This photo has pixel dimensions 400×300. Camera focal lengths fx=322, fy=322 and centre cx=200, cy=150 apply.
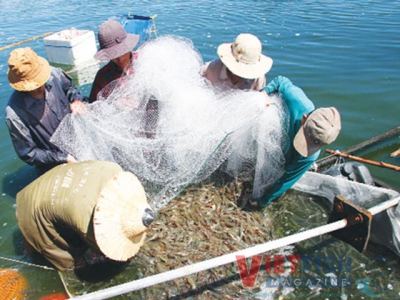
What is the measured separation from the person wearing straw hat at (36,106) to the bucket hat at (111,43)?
2.08 feet

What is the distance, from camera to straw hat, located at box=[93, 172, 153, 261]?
9.58 feet

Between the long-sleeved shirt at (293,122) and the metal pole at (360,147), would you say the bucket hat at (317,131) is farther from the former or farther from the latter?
the metal pole at (360,147)

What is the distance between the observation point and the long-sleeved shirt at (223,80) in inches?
151

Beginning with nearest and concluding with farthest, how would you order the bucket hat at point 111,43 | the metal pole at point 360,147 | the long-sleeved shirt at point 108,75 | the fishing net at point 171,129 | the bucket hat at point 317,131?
1. the bucket hat at point 317,131
2. the fishing net at point 171,129
3. the bucket hat at point 111,43
4. the long-sleeved shirt at point 108,75
5. the metal pole at point 360,147

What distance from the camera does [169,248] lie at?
151 inches

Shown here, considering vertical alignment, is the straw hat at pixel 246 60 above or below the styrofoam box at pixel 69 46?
above

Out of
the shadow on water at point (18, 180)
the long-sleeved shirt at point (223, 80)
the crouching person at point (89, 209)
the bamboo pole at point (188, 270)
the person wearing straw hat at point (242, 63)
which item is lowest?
the shadow on water at point (18, 180)

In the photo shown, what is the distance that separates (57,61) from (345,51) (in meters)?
8.60

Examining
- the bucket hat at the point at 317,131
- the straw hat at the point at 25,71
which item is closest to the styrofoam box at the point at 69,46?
the straw hat at the point at 25,71


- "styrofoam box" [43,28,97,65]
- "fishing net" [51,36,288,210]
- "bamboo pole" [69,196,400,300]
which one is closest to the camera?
"bamboo pole" [69,196,400,300]

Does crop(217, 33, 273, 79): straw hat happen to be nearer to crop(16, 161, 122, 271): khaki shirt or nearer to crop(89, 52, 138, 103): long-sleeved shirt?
Result: crop(89, 52, 138, 103): long-sleeved shirt

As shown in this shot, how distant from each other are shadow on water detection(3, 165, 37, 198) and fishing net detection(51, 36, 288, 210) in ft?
8.24

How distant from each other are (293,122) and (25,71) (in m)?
2.88

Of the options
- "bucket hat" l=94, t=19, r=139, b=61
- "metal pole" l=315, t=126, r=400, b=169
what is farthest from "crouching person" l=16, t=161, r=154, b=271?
"metal pole" l=315, t=126, r=400, b=169
